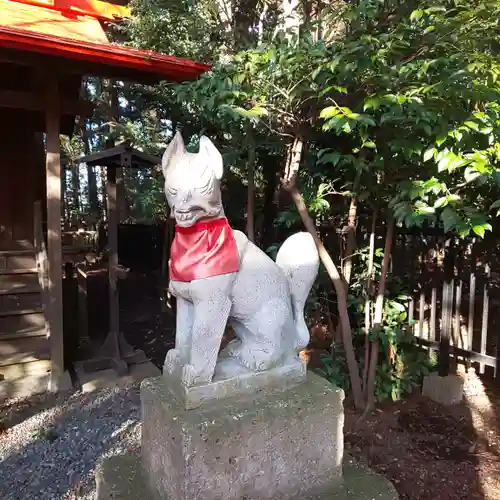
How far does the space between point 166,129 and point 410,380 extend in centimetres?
711

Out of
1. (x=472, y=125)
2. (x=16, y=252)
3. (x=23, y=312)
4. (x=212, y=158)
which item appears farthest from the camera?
(x=16, y=252)

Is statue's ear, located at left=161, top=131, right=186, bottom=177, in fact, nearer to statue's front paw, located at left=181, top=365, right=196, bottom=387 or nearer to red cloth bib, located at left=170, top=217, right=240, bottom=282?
red cloth bib, located at left=170, top=217, right=240, bottom=282

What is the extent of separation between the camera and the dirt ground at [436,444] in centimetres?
299

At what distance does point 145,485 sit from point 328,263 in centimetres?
212

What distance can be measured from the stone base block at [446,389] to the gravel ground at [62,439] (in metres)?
2.64

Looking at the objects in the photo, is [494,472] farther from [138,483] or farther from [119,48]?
[119,48]

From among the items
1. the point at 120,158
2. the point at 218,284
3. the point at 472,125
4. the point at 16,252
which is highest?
the point at 120,158

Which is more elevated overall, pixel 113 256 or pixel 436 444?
pixel 113 256

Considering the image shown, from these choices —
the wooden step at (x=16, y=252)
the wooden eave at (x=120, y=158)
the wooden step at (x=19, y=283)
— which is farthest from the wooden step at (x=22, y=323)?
the wooden eave at (x=120, y=158)

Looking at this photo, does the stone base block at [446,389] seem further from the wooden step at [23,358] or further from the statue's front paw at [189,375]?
the wooden step at [23,358]

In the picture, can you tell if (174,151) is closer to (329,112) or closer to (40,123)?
(329,112)

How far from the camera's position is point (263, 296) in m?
1.90

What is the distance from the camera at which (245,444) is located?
1771mm

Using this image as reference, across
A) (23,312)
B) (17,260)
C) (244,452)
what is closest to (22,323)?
(23,312)
